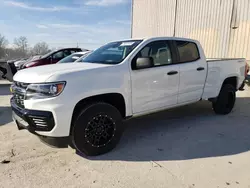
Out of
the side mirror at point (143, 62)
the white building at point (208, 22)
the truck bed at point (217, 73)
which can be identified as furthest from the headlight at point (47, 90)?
the white building at point (208, 22)

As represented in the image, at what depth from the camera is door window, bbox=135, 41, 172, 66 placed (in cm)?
398

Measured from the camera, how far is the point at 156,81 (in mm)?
3889

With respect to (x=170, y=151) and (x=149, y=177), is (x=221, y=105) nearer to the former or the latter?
(x=170, y=151)

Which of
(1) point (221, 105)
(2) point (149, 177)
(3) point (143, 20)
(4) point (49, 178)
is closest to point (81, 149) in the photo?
(4) point (49, 178)

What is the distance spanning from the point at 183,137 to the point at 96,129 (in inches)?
67.3

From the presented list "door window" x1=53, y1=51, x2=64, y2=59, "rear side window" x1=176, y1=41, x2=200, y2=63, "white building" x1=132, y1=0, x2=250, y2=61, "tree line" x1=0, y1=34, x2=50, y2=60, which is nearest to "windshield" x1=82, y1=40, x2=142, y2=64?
"rear side window" x1=176, y1=41, x2=200, y2=63

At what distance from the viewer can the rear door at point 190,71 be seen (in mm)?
4402

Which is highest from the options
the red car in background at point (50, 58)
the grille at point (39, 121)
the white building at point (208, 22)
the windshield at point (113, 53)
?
the white building at point (208, 22)

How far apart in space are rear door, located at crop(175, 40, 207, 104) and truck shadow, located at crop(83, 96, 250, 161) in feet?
2.13

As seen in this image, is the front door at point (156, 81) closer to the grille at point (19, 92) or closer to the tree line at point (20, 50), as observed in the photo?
the grille at point (19, 92)

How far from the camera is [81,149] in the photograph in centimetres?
324

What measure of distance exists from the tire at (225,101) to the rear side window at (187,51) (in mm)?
1248

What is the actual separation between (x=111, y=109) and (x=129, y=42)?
1.46 m

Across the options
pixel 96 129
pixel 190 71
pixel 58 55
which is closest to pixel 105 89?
pixel 96 129
